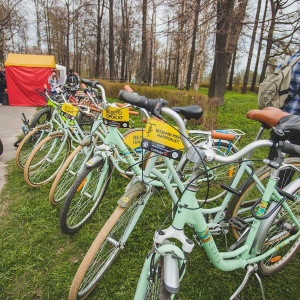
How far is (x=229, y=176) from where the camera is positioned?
2.62m

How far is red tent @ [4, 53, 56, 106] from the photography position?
9250mm

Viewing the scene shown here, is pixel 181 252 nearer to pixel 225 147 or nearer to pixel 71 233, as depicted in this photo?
pixel 71 233

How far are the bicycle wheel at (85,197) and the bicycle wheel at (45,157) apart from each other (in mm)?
939

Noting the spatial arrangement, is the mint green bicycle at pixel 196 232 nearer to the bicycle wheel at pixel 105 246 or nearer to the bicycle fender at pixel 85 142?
the bicycle wheel at pixel 105 246

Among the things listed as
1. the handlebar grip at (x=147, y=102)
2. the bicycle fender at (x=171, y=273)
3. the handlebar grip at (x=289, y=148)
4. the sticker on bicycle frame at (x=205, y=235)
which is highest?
the handlebar grip at (x=147, y=102)

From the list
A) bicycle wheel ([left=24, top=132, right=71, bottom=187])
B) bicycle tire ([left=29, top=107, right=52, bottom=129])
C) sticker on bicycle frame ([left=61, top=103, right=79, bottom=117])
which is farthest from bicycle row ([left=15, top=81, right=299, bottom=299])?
bicycle tire ([left=29, top=107, right=52, bottom=129])

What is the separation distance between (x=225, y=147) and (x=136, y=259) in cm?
151

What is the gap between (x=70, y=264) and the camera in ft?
6.54

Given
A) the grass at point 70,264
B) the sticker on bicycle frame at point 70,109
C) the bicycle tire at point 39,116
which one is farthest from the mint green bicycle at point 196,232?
the bicycle tire at point 39,116

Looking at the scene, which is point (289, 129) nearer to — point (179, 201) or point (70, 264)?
point (179, 201)

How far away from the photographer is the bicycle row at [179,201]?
1.10 m

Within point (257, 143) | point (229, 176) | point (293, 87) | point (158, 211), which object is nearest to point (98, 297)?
point (158, 211)

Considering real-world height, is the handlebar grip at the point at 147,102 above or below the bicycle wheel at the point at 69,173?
above

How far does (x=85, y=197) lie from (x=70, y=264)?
0.63m
